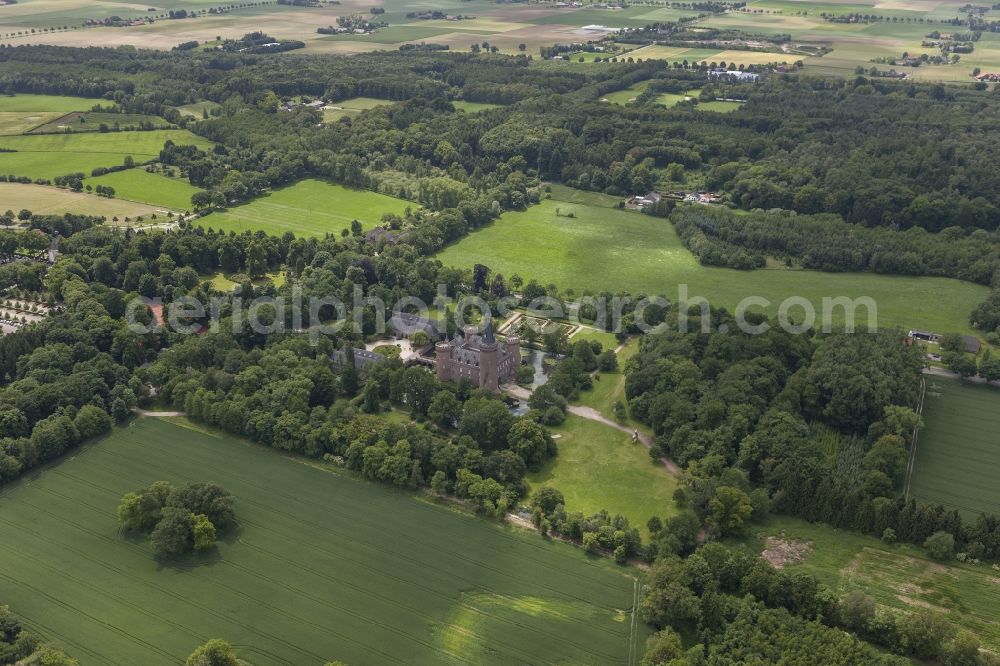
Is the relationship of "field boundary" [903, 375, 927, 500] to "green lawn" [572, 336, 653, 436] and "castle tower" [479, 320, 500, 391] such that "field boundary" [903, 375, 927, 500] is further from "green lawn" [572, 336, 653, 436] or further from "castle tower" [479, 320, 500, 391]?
"castle tower" [479, 320, 500, 391]

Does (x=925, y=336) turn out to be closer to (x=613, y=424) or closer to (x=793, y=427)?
(x=793, y=427)

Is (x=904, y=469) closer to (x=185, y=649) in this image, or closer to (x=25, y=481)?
(x=185, y=649)

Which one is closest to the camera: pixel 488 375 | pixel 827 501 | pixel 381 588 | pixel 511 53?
pixel 381 588

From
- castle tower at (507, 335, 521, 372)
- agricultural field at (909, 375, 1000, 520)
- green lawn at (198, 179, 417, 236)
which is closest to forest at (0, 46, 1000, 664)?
agricultural field at (909, 375, 1000, 520)

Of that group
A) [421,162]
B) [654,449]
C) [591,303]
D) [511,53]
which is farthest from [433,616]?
[511,53]

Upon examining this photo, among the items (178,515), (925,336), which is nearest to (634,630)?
(178,515)

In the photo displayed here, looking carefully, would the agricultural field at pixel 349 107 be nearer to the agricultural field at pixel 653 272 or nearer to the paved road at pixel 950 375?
the agricultural field at pixel 653 272
